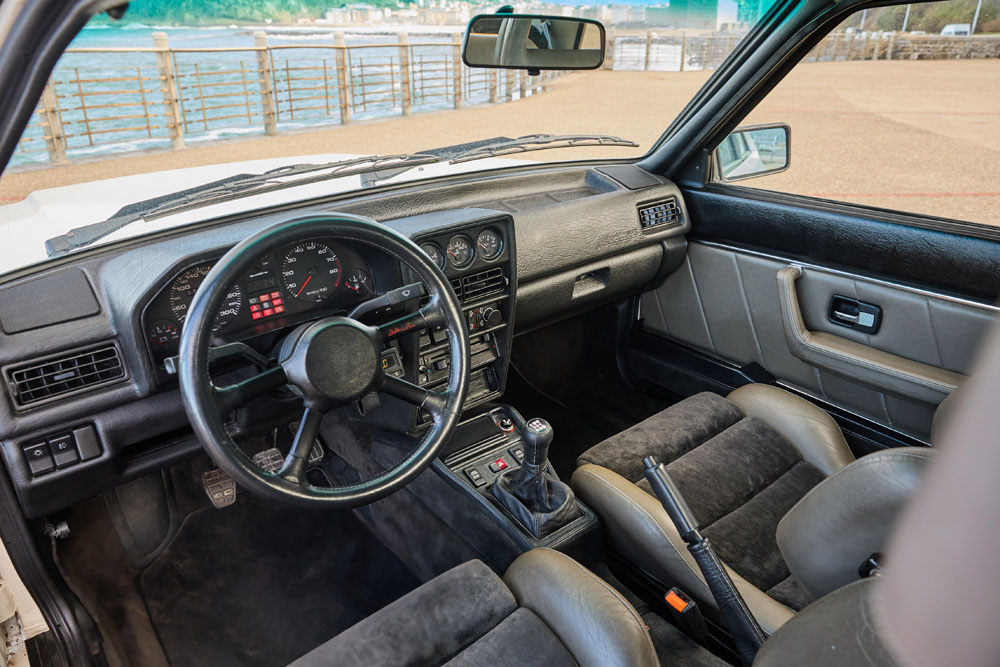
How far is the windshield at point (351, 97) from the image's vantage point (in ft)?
5.82

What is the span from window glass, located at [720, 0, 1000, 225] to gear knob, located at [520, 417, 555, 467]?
1324 mm

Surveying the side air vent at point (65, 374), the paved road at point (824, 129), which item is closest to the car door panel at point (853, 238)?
the paved road at point (824, 129)

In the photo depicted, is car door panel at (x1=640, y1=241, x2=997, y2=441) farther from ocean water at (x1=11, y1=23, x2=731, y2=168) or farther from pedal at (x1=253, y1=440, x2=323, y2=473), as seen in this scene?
pedal at (x1=253, y1=440, x2=323, y2=473)

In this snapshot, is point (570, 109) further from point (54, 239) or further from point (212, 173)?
point (54, 239)

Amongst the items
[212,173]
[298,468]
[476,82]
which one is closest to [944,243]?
[298,468]

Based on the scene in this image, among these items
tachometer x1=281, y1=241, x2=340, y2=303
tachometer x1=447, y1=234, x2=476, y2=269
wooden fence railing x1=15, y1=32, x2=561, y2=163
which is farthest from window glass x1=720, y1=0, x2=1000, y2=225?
tachometer x1=281, y1=241, x2=340, y2=303

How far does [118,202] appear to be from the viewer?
1.96m

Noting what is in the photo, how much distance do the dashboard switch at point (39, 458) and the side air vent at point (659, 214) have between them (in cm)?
198

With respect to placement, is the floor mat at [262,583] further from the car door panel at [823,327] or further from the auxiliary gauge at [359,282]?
the car door panel at [823,327]

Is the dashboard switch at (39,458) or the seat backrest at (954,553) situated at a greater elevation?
the seat backrest at (954,553)

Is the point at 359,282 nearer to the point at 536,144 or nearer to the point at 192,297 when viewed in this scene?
the point at 192,297

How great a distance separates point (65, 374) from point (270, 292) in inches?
18.8

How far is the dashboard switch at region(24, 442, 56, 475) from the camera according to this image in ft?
5.47

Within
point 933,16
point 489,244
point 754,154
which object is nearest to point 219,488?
point 489,244
